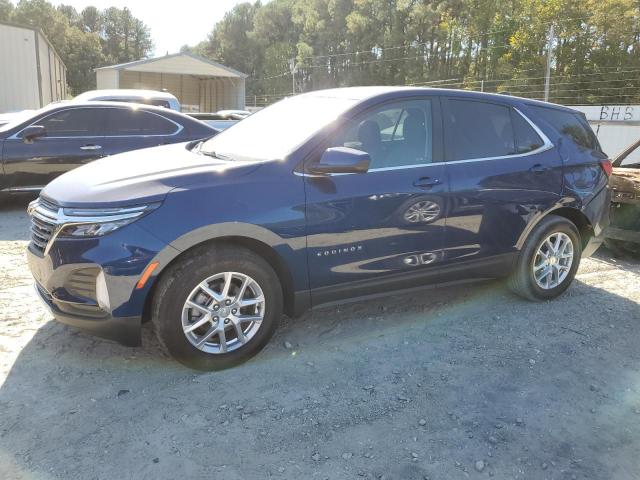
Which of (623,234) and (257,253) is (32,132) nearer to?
(257,253)

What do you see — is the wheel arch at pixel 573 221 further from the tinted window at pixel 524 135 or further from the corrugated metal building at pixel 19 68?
the corrugated metal building at pixel 19 68

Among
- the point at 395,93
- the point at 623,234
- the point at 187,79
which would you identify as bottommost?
the point at 623,234

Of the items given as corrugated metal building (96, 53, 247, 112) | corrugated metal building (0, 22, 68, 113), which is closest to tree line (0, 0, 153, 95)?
corrugated metal building (96, 53, 247, 112)

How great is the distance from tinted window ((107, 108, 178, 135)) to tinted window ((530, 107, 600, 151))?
5268 mm

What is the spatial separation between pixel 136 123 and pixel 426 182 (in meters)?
5.32

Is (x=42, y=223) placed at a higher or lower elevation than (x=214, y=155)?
lower

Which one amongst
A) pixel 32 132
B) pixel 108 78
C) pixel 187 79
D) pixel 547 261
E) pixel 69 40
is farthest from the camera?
pixel 69 40

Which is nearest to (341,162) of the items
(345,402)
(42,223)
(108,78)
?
(345,402)

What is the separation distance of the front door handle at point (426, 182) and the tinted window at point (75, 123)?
5411 mm

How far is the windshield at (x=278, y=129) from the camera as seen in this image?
143 inches

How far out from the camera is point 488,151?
424 cm

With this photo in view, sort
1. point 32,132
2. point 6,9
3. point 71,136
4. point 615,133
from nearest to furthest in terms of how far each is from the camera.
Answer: point 32,132 < point 71,136 < point 615,133 < point 6,9

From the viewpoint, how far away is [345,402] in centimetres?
312

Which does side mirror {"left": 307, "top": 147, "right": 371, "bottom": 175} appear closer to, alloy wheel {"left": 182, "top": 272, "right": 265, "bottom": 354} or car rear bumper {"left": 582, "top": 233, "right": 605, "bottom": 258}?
alloy wheel {"left": 182, "top": 272, "right": 265, "bottom": 354}
